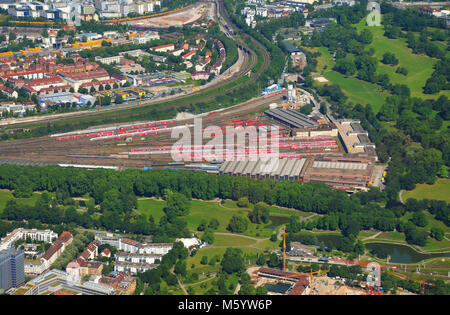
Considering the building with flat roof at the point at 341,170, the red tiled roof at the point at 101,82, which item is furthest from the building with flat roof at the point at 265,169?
the red tiled roof at the point at 101,82

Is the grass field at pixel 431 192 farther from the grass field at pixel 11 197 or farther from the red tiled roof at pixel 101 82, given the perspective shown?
the red tiled roof at pixel 101 82

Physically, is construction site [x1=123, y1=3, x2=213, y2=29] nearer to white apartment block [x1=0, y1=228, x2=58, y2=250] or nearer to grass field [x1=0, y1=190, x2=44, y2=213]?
grass field [x1=0, y1=190, x2=44, y2=213]

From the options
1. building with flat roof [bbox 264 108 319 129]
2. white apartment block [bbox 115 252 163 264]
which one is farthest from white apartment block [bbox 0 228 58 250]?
building with flat roof [bbox 264 108 319 129]

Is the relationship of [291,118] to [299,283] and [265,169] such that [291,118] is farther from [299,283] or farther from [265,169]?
[299,283]

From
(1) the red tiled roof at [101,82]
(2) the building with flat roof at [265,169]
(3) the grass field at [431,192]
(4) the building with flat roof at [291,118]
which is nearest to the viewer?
(3) the grass field at [431,192]

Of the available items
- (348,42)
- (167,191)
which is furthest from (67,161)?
(348,42)

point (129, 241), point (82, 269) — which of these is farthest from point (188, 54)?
point (82, 269)
